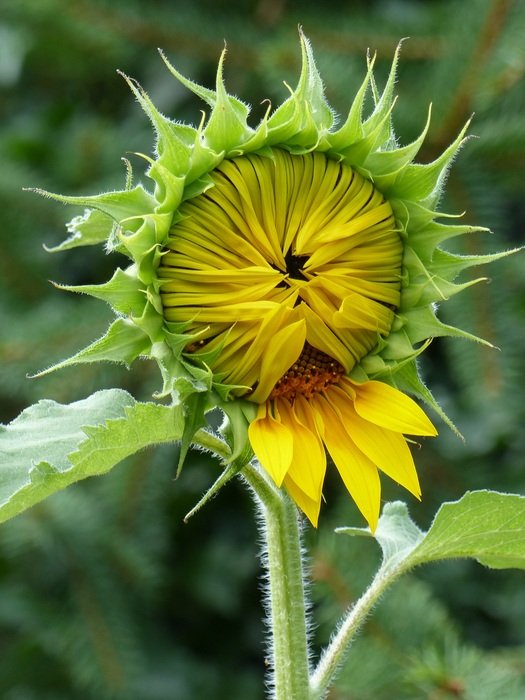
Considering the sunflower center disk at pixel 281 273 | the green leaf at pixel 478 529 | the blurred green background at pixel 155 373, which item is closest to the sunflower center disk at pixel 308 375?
the sunflower center disk at pixel 281 273

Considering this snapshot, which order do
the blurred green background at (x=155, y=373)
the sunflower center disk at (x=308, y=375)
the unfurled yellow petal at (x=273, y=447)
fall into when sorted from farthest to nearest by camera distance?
the blurred green background at (x=155, y=373) < the sunflower center disk at (x=308, y=375) < the unfurled yellow petal at (x=273, y=447)

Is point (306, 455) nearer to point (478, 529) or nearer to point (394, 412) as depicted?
point (394, 412)

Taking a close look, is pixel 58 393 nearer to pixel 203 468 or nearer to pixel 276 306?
pixel 203 468

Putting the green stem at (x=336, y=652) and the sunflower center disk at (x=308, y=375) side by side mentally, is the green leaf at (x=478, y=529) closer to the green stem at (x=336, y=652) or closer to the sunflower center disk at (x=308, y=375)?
the green stem at (x=336, y=652)

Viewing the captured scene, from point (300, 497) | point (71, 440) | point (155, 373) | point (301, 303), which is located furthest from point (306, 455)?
point (155, 373)

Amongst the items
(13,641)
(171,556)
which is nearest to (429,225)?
(171,556)

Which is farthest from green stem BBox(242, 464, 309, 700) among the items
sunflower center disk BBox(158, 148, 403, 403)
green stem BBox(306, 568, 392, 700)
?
sunflower center disk BBox(158, 148, 403, 403)
